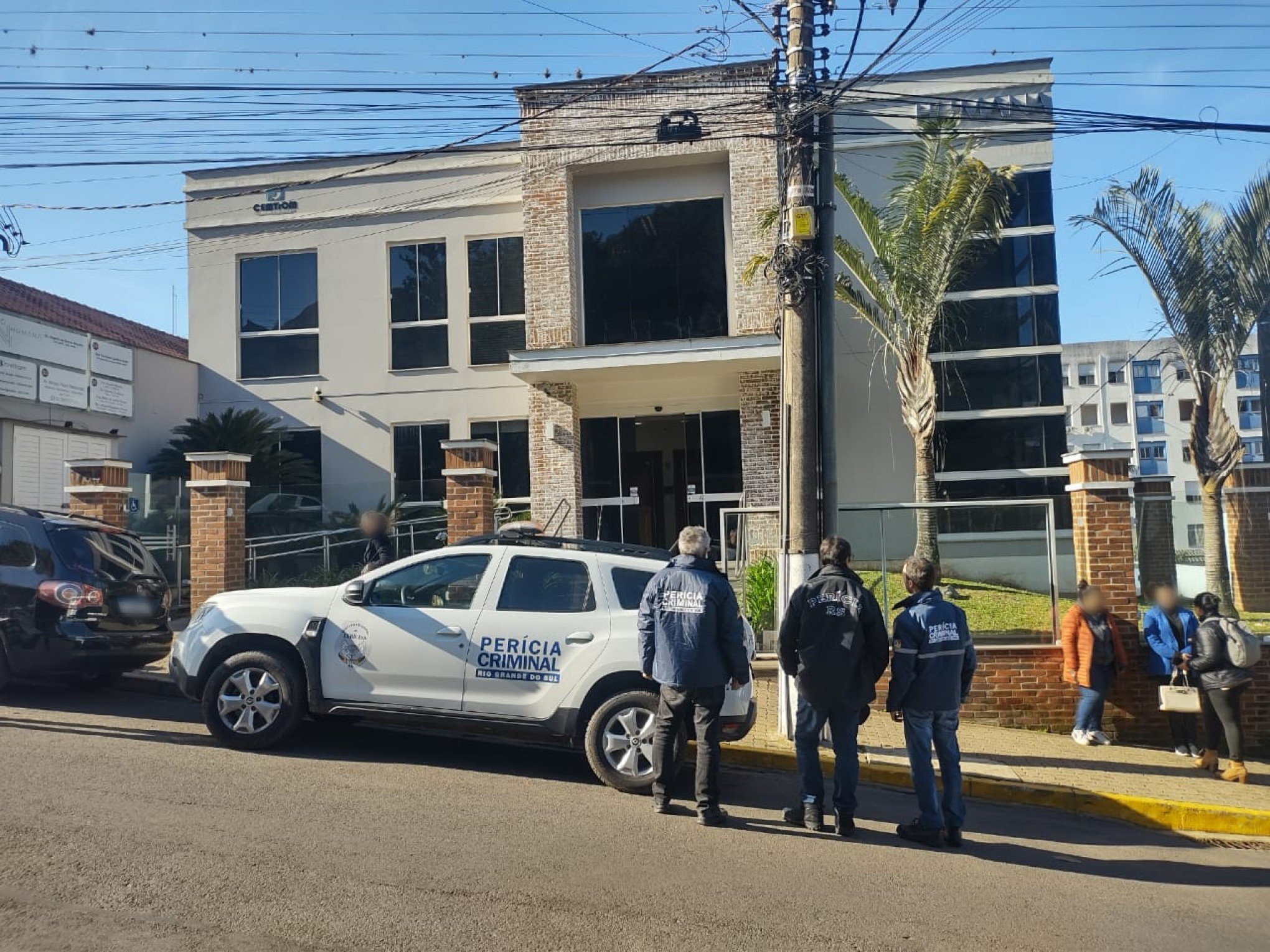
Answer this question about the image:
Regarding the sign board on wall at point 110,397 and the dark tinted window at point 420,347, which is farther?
the dark tinted window at point 420,347

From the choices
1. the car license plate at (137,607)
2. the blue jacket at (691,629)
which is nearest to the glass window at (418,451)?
the car license plate at (137,607)

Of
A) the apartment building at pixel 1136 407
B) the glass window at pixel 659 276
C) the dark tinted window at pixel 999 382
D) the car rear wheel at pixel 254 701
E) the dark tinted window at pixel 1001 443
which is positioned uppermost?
the apartment building at pixel 1136 407

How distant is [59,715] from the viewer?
8.24 metres

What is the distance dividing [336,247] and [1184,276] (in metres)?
14.3

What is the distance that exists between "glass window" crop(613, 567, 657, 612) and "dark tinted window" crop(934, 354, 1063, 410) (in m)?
11.6

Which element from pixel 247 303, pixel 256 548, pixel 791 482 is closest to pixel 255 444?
pixel 247 303

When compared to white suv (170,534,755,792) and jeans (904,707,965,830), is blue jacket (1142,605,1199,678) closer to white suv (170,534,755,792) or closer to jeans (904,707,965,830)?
jeans (904,707,965,830)

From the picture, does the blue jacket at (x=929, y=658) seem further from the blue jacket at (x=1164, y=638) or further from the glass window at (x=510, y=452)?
the glass window at (x=510, y=452)

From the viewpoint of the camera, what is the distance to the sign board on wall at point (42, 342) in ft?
52.4

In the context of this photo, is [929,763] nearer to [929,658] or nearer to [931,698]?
[931,698]

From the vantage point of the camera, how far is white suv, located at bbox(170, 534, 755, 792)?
684 centimetres

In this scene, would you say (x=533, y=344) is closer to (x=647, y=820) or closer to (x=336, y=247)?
(x=336, y=247)

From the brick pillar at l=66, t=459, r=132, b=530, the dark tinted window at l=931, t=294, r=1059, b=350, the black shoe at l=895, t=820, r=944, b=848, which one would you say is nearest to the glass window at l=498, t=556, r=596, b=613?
the black shoe at l=895, t=820, r=944, b=848

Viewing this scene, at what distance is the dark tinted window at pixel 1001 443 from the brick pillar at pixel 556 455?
6202 millimetres
